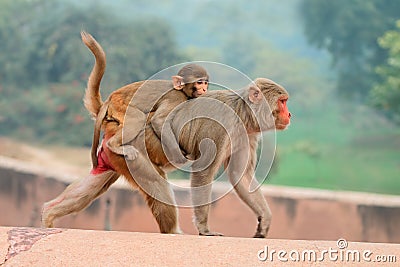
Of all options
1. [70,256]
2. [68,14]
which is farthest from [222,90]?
[68,14]

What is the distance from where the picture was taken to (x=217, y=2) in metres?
13.7

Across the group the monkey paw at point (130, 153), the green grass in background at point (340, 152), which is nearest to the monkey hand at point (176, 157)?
the monkey paw at point (130, 153)

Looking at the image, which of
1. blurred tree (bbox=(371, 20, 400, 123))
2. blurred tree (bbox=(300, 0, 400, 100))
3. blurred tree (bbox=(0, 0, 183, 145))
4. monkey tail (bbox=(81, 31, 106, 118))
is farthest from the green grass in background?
monkey tail (bbox=(81, 31, 106, 118))

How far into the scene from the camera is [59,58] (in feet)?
40.8

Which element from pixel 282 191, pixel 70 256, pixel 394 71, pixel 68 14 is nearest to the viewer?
pixel 70 256

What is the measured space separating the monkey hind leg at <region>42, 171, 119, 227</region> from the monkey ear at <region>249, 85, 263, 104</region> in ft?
2.08

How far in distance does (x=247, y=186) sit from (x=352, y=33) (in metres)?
11.1

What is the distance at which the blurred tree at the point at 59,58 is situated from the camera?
12.1 m

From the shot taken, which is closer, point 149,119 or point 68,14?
point 149,119

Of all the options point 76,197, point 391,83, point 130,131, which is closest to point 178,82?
point 130,131

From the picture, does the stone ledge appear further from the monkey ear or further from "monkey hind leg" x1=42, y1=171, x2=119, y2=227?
the monkey ear

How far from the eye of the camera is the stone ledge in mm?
2148

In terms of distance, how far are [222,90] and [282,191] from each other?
3710 mm

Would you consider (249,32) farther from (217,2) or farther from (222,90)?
(222,90)
